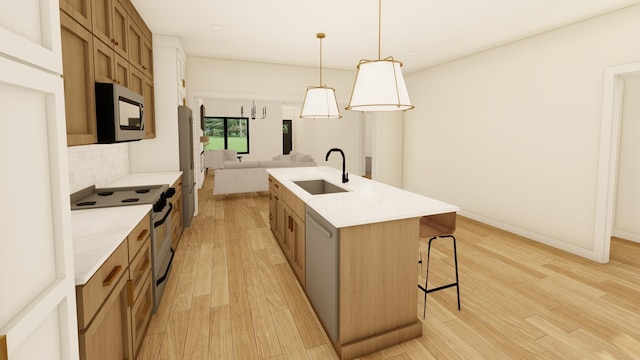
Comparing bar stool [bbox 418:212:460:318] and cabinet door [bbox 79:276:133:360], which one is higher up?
bar stool [bbox 418:212:460:318]

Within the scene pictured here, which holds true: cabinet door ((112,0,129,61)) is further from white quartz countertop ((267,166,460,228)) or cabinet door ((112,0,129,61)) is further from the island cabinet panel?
the island cabinet panel

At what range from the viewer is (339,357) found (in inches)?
80.6

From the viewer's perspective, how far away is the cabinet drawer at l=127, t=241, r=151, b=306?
181 centimetres

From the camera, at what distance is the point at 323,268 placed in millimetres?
2236

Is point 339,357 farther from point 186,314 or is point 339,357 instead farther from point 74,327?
point 74,327

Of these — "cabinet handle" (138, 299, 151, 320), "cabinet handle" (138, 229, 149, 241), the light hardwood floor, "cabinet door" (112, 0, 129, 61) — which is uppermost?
"cabinet door" (112, 0, 129, 61)

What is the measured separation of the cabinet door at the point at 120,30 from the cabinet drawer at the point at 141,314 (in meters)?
1.95

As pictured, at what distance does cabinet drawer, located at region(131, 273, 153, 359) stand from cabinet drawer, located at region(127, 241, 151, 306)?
0.21 feet

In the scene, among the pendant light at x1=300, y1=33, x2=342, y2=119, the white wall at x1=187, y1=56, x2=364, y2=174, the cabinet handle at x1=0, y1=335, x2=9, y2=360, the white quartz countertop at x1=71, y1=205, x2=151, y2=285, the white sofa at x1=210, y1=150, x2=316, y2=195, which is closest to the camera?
the cabinet handle at x1=0, y1=335, x2=9, y2=360

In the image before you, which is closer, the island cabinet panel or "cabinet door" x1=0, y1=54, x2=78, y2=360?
"cabinet door" x1=0, y1=54, x2=78, y2=360

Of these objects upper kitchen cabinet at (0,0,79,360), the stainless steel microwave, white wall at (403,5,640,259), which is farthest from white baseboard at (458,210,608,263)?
the stainless steel microwave

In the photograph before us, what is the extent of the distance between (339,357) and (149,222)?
62.5 inches

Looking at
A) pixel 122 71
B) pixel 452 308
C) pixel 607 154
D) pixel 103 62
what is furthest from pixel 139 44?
pixel 607 154

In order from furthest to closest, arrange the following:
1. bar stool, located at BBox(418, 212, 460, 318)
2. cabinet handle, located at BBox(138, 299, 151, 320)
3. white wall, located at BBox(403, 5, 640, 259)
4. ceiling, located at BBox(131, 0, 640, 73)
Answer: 1. white wall, located at BBox(403, 5, 640, 259)
2. ceiling, located at BBox(131, 0, 640, 73)
3. bar stool, located at BBox(418, 212, 460, 318)
4. cabinet handle, located at BBox(138, 299, 151, 320)
